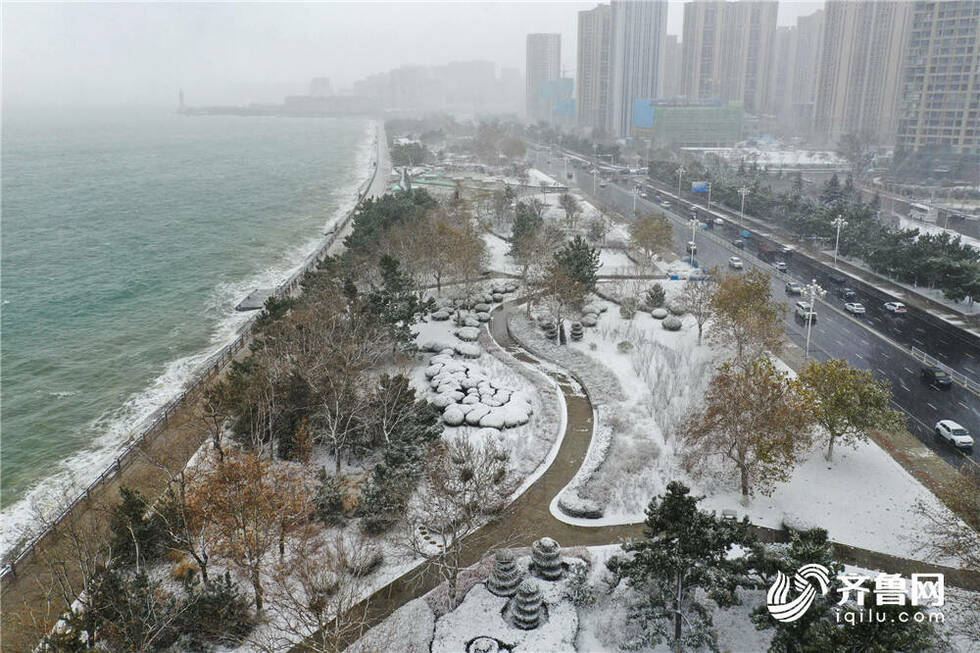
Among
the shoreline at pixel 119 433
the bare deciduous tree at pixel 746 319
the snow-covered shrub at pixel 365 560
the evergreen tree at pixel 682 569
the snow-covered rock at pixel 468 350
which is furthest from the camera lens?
the snow-covered rock at pixel 468 350

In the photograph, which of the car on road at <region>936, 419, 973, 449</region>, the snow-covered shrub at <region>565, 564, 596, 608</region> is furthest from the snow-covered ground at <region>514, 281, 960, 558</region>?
the car on road at <region>936, 419, 973, 449</region>

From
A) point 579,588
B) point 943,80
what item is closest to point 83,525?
point 579,588

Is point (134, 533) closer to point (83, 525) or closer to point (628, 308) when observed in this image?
point (83, 525)

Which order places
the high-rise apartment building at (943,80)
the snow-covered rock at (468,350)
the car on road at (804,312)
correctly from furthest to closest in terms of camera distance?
the high-rise apartment building at (943,80)
the car on road at (804,312)
the snow-covered rock at (468,350)

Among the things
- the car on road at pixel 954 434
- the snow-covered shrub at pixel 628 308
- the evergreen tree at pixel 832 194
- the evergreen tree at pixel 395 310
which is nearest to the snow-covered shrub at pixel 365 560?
the evergreen tree at pixel 395 310

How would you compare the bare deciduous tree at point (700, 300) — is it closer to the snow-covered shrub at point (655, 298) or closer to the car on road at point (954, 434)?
the snow-covered shrub at point (655, 298)

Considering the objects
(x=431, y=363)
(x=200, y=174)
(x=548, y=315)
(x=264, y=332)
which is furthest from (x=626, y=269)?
(x=200, y=174)

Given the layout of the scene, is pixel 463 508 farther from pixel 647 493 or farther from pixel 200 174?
pixel 200 174

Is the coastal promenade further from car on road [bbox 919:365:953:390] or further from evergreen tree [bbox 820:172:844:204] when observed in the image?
evergreen tree [bbox 820:172:844:204]
